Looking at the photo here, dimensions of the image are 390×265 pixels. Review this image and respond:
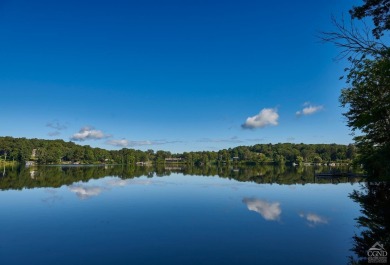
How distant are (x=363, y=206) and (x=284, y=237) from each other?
44.7 feet

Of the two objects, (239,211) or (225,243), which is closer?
(225,243)

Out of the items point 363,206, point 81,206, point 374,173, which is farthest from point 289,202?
point 81,206

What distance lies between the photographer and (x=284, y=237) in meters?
15.6

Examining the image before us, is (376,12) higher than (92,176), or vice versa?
(376,12)

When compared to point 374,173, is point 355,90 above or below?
above

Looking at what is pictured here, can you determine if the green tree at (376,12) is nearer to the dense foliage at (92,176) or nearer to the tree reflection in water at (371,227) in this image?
the tree reflection in water at (371,227)

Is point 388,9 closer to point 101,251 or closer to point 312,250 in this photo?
point 312,250

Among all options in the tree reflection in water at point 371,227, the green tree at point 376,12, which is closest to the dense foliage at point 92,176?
the tree reflection in water at point 371,227

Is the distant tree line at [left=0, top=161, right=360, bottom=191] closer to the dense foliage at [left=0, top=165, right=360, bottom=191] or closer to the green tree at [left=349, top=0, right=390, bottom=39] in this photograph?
the dense foliage at [left=0, top=165, right=360, bottom=191]

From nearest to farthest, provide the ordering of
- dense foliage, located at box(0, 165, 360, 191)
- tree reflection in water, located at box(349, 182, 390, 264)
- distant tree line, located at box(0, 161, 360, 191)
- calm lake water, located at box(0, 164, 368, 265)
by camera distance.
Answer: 1. calm lake water, located at box(0, 164, 368, 265)
2. tree reflection in water, located at box(349, 182, 390, 264)
3. distant tree line, located at box(0, 161, 360, 191)
4. dense foliage, located at box(0, 165, 360, 191)

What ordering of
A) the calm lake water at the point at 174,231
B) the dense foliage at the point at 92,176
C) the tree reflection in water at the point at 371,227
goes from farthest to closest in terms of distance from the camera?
the dense foliage at the point at 92,176
the tree reflection in water at the point at 371,227
the calm lake water at the point at 174,231

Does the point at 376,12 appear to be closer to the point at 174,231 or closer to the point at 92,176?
the point at 174,231

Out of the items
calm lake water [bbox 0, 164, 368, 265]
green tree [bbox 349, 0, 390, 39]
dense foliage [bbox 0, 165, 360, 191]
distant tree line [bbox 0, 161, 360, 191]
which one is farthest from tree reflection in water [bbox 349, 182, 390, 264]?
dense foliage [bbox 0, 165, 360, 191]

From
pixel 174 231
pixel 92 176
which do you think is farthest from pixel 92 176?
pixel 174 231
